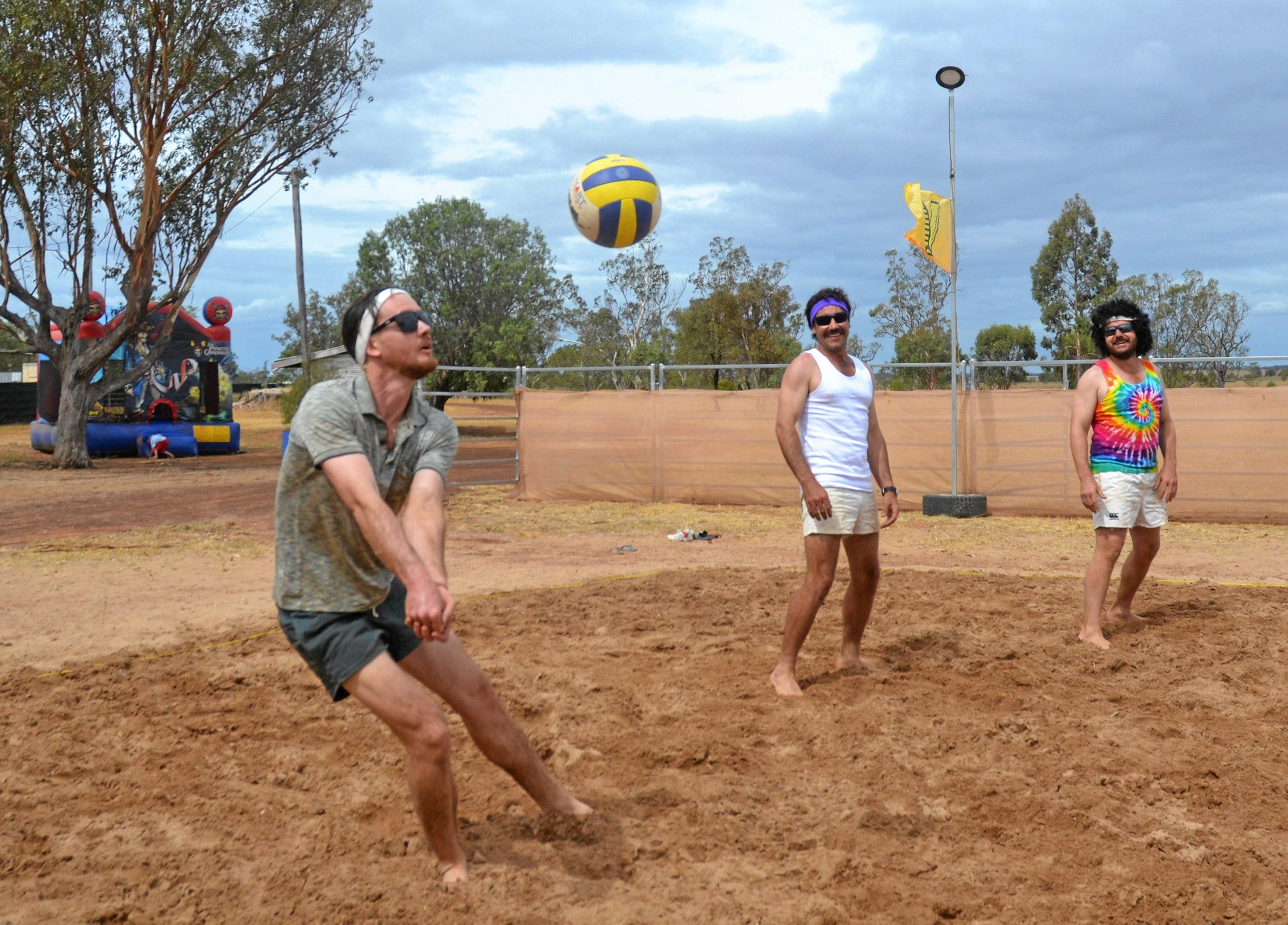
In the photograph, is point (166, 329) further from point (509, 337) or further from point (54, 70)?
point (509, 337)

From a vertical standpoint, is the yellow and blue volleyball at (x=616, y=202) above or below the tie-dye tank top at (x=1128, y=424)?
above

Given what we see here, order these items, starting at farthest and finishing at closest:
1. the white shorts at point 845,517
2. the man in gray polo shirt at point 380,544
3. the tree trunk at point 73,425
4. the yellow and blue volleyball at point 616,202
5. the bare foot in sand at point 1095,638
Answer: the tree trunk at point 73,425 < the yellow and blue volleyball at point 616,202 < the bare foot in sand at point 1095,638 < the white shorts at point 845,517 < the man in gray polo shirt at point 380,544

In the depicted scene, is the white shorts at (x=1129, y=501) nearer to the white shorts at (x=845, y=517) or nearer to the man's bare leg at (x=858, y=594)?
the man's bare leg at (x=858, y=594)

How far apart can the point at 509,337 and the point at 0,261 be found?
1016 inches

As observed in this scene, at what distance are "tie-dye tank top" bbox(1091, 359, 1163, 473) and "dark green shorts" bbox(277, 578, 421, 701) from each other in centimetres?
452

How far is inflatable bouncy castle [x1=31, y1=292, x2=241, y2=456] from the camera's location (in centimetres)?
2747

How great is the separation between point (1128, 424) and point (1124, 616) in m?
1.20

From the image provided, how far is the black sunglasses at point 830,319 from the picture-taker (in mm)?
5180

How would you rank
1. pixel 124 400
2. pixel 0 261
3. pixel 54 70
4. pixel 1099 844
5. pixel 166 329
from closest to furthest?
1. pixel 1099 844
2. pixel 54 70
3. pixel 0 261
4. pixel 166 329
5. pixel 124 400

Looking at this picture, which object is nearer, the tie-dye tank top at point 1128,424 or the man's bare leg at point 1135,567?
the tie-dye tank top at point 1128,424

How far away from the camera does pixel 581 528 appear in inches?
481

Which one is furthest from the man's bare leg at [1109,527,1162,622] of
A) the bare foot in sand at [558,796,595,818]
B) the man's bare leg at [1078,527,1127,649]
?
the bare foot in sand at [558,796,595,818]

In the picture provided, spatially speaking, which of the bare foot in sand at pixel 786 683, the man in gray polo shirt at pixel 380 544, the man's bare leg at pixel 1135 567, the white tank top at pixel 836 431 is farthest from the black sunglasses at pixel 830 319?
the man in gray polo shirt at pixel 380 544

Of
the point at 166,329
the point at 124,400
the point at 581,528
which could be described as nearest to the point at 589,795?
the point at 581,528
